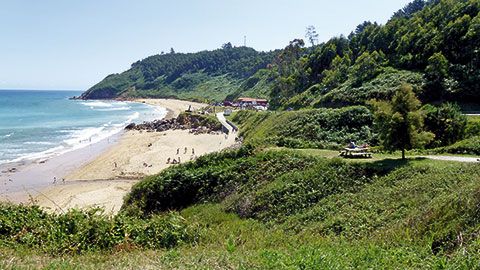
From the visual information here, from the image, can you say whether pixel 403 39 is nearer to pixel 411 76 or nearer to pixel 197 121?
pixel 411 76

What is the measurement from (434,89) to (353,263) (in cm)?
3322

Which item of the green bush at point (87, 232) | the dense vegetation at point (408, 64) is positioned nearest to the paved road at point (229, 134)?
the dense vegetation at point (408, 64)

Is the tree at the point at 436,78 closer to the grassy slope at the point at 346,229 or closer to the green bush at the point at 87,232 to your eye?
the grassy slope at the point at 346,229

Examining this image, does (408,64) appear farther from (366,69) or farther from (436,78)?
(436,78)

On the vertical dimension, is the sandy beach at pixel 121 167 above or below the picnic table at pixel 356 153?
below

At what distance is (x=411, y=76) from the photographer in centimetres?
4100

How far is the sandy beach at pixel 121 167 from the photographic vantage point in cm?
2909

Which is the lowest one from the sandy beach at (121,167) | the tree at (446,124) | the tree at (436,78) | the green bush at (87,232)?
the sandy beach at (121,167)

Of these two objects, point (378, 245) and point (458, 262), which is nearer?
point (458, 262)

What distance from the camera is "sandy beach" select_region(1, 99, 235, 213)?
1145 inches

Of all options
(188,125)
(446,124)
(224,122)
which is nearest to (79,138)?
(188,125)

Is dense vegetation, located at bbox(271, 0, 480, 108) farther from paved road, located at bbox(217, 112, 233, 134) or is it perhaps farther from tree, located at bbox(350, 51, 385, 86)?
paved road, located at bbox(217, 112, 233, 134)

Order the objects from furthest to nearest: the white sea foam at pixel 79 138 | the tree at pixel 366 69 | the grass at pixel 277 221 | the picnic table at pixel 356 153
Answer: the tree at pixel 366 69 < the white sea foam at pixel 79 138 < the picnic table at pixel 356 153 < the grass at pixel 277 221

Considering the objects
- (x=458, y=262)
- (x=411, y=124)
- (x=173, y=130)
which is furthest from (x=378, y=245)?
(x=173, y=130)
